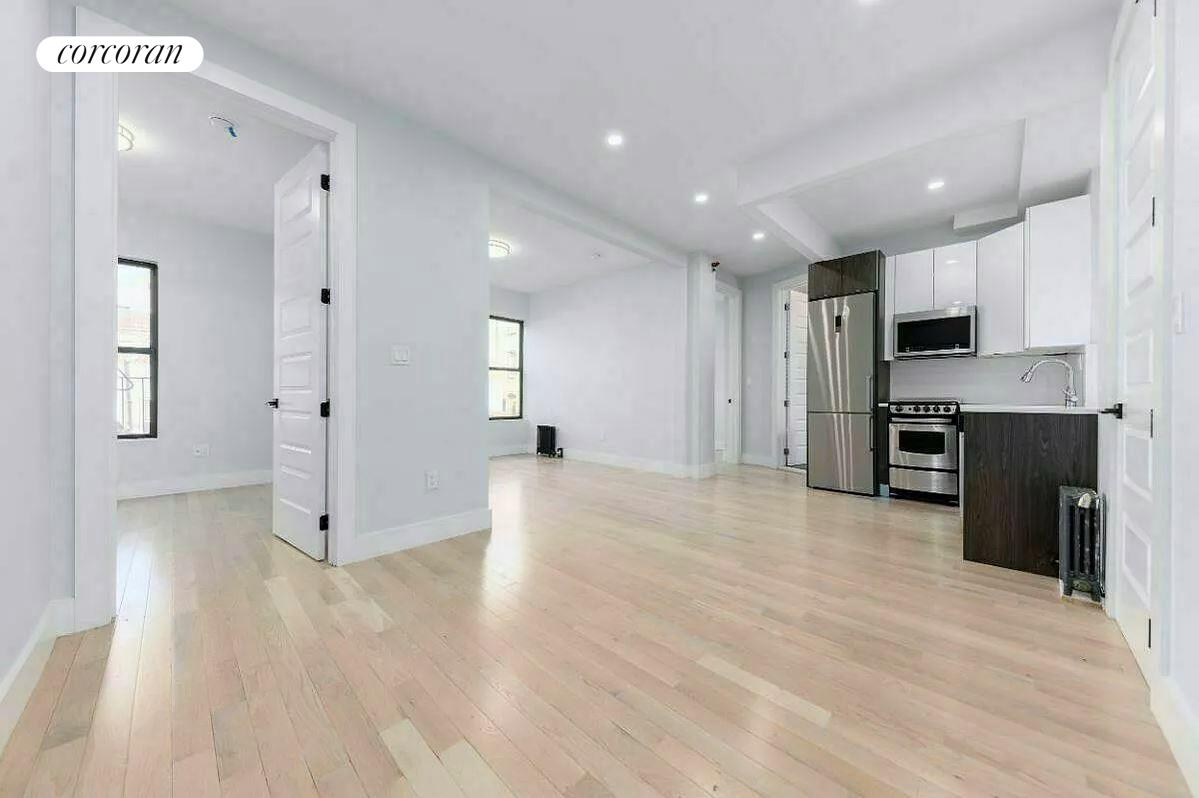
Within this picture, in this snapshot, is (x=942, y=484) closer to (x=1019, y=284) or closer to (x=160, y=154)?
(x=1019, y=284)

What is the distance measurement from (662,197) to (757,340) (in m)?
3.10

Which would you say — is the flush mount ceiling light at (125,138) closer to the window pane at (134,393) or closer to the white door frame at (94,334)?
the white door frame at (94,334)

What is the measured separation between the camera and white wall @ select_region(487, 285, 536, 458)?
290 inches

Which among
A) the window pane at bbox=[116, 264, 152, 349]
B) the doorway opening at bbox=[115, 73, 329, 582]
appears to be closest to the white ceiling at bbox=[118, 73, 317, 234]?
the doorway opening at bbox=[115, 73, 329, 582]

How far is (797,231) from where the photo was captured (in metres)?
4.34

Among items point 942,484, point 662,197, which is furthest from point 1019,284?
point 662,197

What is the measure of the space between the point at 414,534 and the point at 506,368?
5112 mm

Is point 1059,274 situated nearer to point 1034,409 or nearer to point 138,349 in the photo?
point 1034,409

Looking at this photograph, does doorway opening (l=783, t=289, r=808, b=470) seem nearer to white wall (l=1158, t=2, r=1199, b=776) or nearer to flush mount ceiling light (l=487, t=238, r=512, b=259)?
flush mount ceiling light (l=487, t=238, r=512, b=259)

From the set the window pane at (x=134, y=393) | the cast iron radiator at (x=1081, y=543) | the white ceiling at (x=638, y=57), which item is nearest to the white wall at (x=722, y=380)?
the white ceiling at (x=638, y=57)

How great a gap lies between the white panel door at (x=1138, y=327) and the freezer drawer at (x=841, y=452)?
2.56m

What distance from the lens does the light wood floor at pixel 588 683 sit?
1141mm

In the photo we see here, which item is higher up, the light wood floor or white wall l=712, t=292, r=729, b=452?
white wall l=712, t=292, r=729, b=452

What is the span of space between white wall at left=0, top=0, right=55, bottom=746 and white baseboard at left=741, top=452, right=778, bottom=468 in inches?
249
